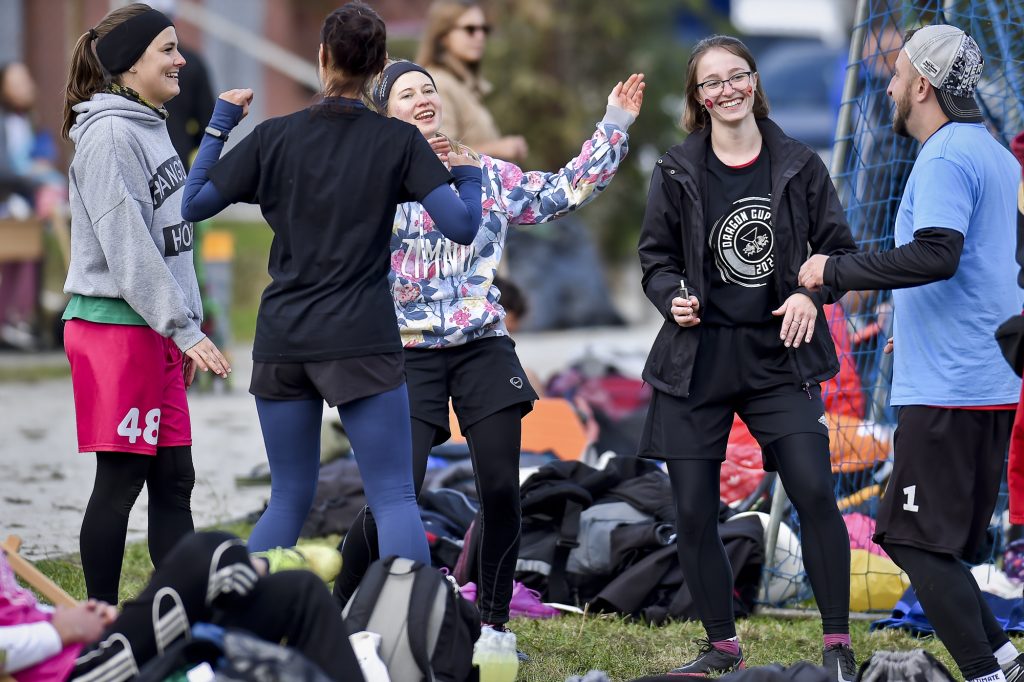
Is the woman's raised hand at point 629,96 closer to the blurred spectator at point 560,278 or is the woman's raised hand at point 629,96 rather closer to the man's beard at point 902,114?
the man's beard at point 902,114

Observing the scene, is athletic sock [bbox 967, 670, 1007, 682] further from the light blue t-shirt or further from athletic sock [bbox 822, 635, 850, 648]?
the light blue t-shirt

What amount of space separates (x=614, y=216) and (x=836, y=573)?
44.1ft

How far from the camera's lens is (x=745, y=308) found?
413cm

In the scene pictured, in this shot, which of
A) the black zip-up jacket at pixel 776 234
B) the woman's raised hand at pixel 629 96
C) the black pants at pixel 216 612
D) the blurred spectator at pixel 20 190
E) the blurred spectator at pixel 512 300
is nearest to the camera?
the black pants at pixel 216 612

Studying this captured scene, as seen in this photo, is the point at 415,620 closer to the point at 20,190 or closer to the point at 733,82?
the point at 733,82

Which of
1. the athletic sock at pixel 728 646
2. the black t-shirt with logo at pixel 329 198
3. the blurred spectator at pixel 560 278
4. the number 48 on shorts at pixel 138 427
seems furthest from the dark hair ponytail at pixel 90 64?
the blurred spectator at pixel 560 278

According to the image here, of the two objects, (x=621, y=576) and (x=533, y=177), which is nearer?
(x=533, y=177)

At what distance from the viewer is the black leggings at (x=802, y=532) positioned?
405 centimetres

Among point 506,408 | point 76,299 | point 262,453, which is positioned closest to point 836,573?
point 506,408

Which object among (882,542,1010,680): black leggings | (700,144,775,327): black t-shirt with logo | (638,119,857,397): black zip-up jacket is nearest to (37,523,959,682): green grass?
(882,542,1010,680): black leggings

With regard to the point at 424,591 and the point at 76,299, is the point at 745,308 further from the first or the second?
the point at 76,299

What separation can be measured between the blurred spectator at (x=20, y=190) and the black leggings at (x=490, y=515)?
8825 mm

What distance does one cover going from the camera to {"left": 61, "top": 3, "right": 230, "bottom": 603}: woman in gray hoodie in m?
4.07

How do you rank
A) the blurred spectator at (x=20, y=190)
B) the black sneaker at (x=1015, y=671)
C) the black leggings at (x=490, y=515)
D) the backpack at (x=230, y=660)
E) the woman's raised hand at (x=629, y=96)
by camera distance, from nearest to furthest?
the backpack at (x=230, y=660) → the black sneaker at (x=1015, y=671) → the black leggings at (x=490, y=515) → the woman's raised hand at (x=629, y=96) → the blurred spectator at (x=20, y=190)
